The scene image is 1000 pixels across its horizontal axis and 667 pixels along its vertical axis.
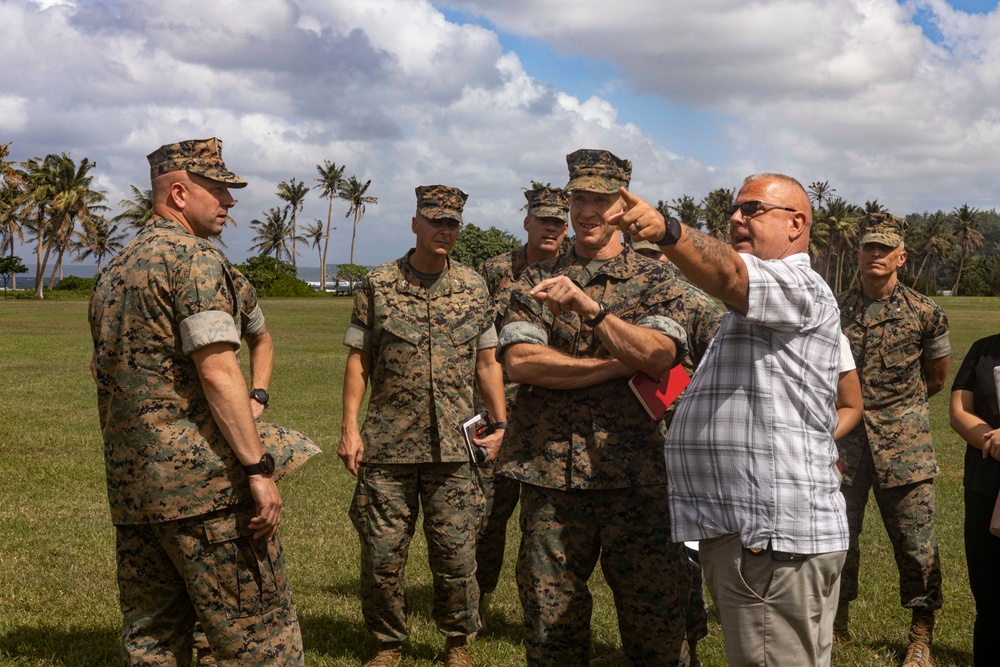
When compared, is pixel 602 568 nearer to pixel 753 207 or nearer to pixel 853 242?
pixel 753 207

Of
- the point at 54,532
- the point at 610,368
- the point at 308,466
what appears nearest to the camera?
the point at 610,368

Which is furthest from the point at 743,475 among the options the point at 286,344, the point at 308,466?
the point at 286,344

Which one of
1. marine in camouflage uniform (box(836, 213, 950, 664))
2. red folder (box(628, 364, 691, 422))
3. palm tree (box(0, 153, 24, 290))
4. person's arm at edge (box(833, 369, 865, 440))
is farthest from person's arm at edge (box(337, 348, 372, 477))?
palm tree (box(0, 153, 24, 290))

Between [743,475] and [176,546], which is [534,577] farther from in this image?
[176,546]

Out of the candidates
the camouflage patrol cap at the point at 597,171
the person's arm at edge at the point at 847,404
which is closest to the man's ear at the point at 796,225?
the camouflage patrol cap at the point at 597,171

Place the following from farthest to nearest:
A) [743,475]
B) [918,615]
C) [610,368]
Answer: [918,615] → [610,368] → [743,475]

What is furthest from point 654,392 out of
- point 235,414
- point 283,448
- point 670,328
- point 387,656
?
point 387,656

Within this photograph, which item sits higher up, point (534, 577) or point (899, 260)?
point (899, 260)

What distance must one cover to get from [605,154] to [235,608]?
2.33 m

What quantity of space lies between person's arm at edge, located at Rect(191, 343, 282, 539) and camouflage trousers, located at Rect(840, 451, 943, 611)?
3474 mm

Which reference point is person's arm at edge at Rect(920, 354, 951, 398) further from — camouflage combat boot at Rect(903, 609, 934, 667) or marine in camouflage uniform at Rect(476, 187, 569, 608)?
marine in camouflage uniform at Rect(476, 187, 569, 608)

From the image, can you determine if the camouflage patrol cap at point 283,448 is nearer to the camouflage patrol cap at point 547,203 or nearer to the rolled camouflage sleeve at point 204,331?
the rolled camouflage sleeve at point 204,331

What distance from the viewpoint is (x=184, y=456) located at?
3576mm

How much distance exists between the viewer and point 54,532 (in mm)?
7742
